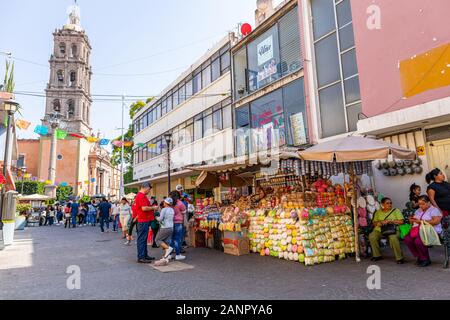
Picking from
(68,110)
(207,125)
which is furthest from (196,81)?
(68,110)

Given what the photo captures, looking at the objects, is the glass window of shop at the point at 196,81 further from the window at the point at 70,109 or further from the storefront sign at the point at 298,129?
the window at the point at 70,109

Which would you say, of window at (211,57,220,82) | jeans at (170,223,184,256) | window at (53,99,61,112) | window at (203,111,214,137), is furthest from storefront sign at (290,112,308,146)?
window at (53,99,61,112)

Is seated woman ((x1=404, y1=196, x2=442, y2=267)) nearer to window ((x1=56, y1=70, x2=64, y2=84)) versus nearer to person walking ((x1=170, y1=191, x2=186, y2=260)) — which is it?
person walking ((x1=170, y1=191, x2=186, y2=260))

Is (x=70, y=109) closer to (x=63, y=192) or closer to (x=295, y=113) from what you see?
(x=63, y=192)

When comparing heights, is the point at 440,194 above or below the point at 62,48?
below

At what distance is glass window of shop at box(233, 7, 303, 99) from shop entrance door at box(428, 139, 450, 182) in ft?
21.8

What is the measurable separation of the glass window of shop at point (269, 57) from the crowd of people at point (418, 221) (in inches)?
347

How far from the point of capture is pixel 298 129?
14.3m

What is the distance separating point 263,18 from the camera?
1747 cm

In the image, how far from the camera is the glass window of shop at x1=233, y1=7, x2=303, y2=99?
14.9m

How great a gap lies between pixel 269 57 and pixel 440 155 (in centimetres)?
942

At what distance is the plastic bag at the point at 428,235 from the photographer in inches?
248
